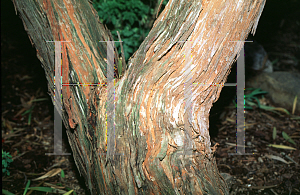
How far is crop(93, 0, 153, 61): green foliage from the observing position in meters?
2.86

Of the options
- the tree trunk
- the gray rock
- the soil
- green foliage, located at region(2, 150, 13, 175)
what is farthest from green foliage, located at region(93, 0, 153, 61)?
the gray rock

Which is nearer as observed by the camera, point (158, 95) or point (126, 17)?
point (158, 95)

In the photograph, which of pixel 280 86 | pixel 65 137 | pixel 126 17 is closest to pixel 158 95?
pixel 126 17

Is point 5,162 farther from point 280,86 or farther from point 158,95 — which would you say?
point 280,86

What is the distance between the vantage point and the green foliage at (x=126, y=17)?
2.86m

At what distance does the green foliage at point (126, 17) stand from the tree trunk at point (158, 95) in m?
1.01

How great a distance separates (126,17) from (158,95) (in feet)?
4.84

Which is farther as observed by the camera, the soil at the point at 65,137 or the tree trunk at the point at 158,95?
the soil at the point at 65,137

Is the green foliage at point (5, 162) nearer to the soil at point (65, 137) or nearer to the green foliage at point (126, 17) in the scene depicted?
the soil at point (65, 137)

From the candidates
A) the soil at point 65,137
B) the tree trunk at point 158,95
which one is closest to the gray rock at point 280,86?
the soil at point 65,137

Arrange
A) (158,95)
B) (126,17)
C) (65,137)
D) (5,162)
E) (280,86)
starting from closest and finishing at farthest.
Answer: (158,95) < (5,162) < (126,17) < (65,137) < (280,86)

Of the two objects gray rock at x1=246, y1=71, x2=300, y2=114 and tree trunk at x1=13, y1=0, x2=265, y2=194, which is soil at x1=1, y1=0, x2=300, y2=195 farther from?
tree trunk at x1=13, y1=0, x2=265, y2=194

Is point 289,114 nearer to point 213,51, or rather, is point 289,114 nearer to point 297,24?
point 213,51

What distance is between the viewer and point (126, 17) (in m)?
2.86
